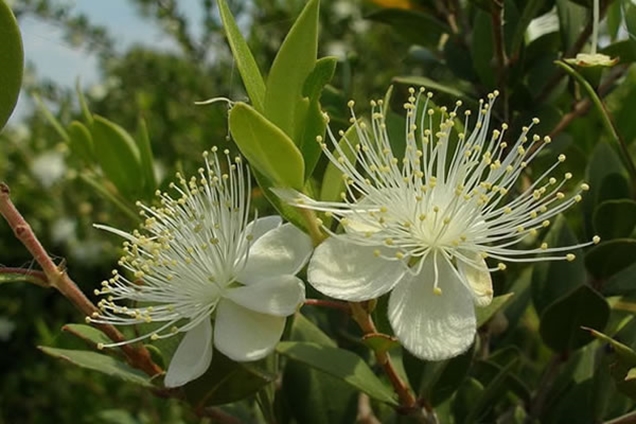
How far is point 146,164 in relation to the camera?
4.67 ft

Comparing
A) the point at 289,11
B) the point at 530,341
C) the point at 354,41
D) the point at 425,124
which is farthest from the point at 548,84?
the point at 354,41

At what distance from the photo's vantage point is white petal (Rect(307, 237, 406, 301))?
2.95ft

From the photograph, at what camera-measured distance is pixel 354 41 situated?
2.95 m

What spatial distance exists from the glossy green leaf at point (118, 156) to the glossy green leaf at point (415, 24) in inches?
18.2

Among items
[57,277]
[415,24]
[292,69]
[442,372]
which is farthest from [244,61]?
[415,24]

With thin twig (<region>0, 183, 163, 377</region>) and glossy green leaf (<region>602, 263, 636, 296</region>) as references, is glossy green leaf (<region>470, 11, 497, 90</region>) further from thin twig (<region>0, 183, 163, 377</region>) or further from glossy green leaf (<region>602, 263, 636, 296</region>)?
thin twig (<region>0, 183, 163, 377</region>)

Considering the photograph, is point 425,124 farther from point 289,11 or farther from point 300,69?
point 289,11

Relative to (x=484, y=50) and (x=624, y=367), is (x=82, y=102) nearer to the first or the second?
(x=484, y=50)

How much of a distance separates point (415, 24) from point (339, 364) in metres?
0.74

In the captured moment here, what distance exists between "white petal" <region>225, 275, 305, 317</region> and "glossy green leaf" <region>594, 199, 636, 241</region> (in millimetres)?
498

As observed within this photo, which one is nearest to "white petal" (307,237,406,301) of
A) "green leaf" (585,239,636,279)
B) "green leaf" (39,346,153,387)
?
"green leaf" (39,346,153,387)

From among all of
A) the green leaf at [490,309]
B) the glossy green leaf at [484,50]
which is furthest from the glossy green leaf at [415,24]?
the green leaf at [490,309]

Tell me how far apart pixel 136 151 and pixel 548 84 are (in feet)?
2.13

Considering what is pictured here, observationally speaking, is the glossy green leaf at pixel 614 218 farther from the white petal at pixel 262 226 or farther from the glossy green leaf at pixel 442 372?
the white petal at pixel 262 226
